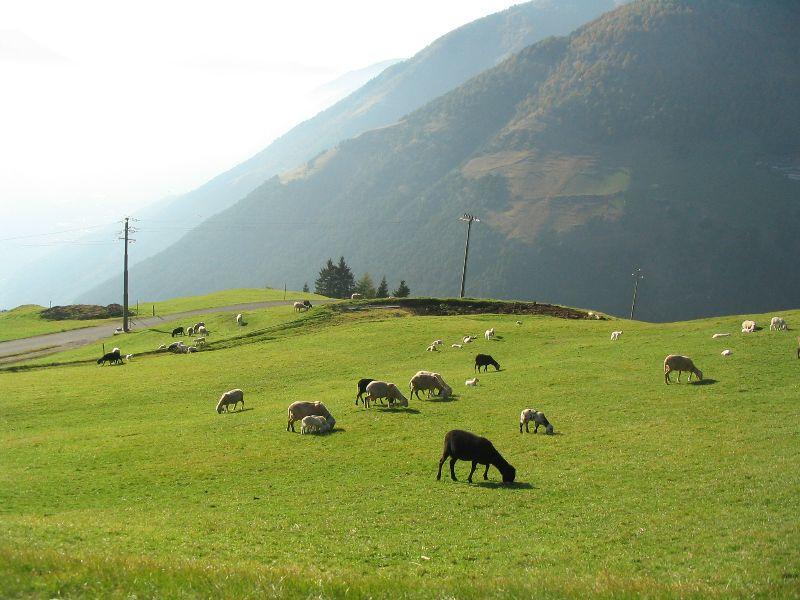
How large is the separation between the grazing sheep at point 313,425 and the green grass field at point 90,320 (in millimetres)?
70365

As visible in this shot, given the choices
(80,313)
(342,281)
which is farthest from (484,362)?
(342,281)

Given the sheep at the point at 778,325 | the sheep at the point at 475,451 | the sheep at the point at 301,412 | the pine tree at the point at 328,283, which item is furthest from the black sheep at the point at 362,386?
the pine tree at the point at 328,283

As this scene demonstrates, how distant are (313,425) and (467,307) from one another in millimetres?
54102

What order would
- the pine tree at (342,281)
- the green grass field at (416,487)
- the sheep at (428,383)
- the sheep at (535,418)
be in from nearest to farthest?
the green grass field at (416,487) < the sheep at (535,418) < the sheep at (428,383) < the pine tree at (342,281)

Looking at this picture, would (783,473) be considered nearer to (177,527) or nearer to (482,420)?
(482,420)

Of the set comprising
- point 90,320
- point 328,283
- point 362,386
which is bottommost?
point 362,386

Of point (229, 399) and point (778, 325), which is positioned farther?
point (778, 325)

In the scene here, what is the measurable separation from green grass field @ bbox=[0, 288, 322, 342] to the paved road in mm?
2979

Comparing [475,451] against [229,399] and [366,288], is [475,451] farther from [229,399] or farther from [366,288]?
[366,288]

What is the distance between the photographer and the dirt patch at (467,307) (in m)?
79.4

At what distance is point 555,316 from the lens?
76.8m

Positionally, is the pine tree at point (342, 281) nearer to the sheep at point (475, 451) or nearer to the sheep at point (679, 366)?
the sheep at point (679, 366)

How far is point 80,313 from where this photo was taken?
4126 inches

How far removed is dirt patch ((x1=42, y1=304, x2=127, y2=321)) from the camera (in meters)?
102
